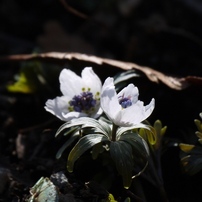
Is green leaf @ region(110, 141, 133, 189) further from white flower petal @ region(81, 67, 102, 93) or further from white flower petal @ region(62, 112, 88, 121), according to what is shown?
white flower petal @ region(81, 67, 102, 93)

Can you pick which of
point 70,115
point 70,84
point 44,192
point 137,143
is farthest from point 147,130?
point 44,192

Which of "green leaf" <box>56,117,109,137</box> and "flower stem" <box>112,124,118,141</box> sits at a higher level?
"green leaf" <box>56,117,109,137</box>

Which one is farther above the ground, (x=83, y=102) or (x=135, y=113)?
(x=83, y=102)

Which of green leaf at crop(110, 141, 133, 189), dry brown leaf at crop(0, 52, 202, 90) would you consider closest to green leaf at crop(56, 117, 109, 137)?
green leaf at crop(110, 141, 133, 189)

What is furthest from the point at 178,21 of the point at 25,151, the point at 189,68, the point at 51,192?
the point at 51,192

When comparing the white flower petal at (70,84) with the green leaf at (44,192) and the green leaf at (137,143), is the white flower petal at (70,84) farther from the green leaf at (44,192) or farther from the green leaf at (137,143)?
the green leaf at (44,192)

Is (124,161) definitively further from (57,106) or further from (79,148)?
(57,106)

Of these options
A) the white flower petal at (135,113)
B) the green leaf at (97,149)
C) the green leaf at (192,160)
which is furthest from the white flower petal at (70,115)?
the green leaf at (192,160)
